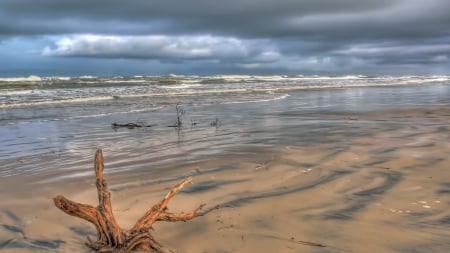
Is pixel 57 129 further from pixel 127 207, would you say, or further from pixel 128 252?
pixel 128 252

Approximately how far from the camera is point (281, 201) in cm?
451

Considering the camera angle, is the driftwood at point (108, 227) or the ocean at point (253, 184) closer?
the driftwood at point (108, 227)

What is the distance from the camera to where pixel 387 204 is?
14.3 ft

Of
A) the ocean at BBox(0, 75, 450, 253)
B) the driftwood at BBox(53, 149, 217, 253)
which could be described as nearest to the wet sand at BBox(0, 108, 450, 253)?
the ocean at BBox(0, 75, 450, 253)

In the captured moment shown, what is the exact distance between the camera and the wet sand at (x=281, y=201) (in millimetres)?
3564

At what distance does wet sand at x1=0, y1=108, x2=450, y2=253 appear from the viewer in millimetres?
3564

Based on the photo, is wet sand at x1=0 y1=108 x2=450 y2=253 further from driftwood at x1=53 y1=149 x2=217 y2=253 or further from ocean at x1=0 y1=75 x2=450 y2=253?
driftwood at x1=53 y1=149 x2=217 y2=253

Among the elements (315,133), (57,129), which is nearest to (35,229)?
(315,133)

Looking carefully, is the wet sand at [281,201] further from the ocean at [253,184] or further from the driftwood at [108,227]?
the driftwood at [108,227]

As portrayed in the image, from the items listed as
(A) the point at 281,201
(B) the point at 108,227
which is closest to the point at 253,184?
(A) the point at 281,201

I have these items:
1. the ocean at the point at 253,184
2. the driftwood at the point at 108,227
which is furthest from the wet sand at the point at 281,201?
the driftwood at the point at 108,227

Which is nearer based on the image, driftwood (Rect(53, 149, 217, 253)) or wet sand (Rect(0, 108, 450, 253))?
driftwood (Rect(53, 149, 217, 253))

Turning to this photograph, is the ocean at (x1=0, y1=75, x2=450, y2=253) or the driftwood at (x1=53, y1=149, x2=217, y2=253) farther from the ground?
the driftwood at (x1=53, y1=149, x2=217, y2=253)

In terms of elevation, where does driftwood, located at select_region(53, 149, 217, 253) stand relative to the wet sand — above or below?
above
